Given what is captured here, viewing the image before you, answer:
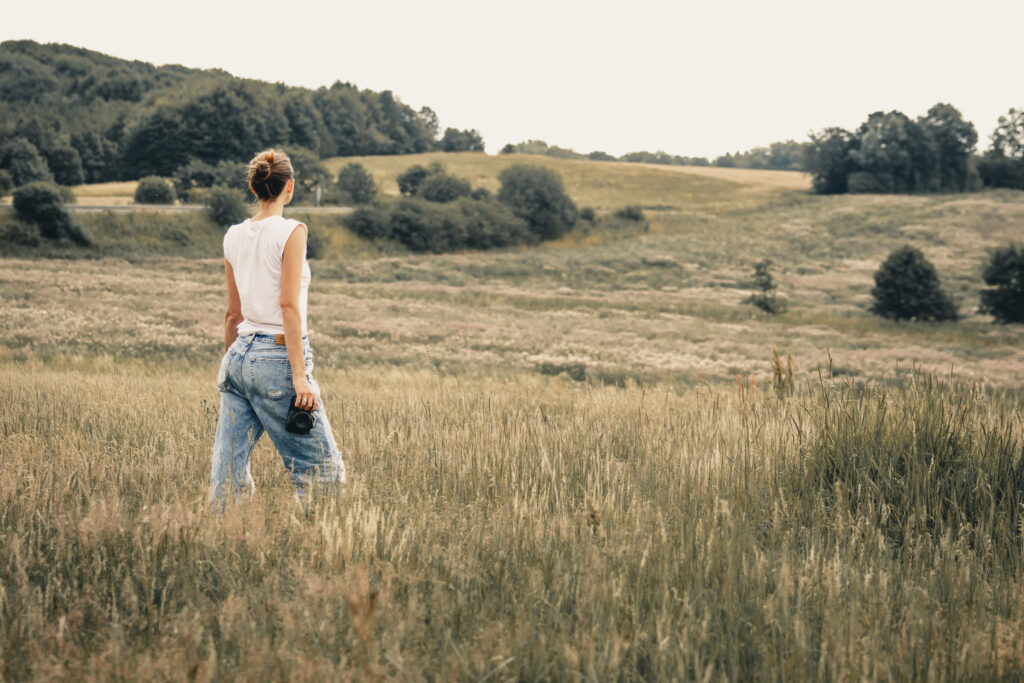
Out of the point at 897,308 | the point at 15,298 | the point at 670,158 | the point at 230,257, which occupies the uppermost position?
the point at 670,158

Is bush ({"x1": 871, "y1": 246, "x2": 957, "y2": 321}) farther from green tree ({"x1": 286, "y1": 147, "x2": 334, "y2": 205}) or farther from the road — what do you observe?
green tree ({"x1": 286, "y1": 147, "x2": 334, "y2": 205})

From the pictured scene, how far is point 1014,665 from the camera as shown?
7.88ft

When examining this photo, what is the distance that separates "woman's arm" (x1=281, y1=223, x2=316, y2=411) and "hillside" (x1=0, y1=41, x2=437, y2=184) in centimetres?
7579

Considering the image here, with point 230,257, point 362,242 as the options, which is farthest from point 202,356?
point 362,242

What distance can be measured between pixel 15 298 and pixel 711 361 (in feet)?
68.7

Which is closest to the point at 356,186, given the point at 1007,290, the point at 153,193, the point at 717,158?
the point at 153,193

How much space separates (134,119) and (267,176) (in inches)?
3600

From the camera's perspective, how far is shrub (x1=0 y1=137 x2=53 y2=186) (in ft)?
202

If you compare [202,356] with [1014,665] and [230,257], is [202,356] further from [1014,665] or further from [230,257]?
[1014,665]

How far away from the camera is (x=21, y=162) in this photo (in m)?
62.0

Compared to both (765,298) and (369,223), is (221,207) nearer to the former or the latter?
(369,223)

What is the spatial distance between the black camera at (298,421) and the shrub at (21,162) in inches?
2749

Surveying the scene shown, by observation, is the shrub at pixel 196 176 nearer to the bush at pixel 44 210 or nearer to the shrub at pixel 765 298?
the bush at pixel 44 210

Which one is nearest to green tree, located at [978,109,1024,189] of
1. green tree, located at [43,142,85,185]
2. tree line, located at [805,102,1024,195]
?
tree line, located at [805,102,1024,195]
